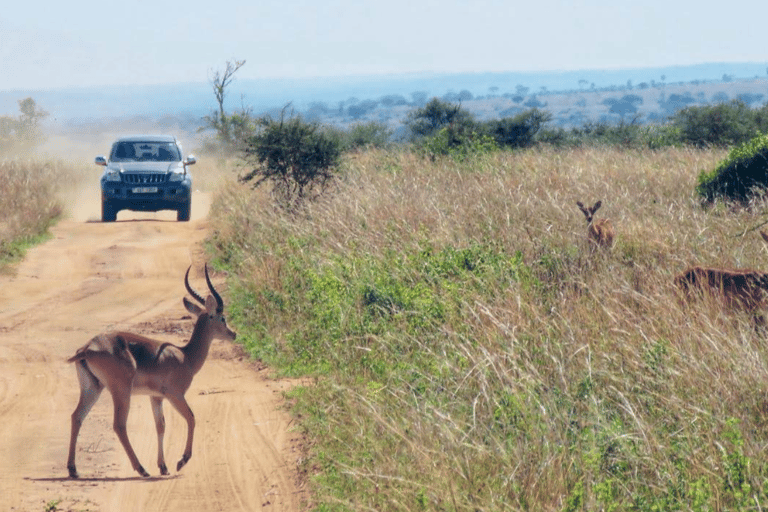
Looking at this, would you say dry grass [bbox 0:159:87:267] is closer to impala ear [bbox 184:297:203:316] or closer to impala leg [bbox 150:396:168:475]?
impala ear [bbox 184:297:203:316]

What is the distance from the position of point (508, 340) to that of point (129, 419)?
9.40 feet

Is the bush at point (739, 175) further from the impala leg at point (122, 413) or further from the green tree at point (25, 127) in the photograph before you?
the green tree at point (25, 127)

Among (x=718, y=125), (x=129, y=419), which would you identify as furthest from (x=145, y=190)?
(x=718, y=125)

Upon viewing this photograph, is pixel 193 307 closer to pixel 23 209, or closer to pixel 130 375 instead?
pixel 130 375

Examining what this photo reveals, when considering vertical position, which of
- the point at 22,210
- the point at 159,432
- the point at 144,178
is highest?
the point at 144,178

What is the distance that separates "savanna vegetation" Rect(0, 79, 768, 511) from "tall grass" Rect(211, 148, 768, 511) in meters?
0.02

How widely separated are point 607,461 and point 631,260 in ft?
17.2

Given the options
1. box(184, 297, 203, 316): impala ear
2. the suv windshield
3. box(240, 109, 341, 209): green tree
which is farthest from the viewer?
the suv windshield

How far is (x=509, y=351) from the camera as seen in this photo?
6578 millimetres

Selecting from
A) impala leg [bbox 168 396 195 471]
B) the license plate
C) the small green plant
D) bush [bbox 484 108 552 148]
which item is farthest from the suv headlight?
the small green plant

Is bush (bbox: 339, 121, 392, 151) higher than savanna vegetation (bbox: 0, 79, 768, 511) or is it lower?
higher

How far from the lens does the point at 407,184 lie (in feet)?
51.7

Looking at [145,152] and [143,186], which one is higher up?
[145,152]

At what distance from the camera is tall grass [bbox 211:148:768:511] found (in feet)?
16.7
